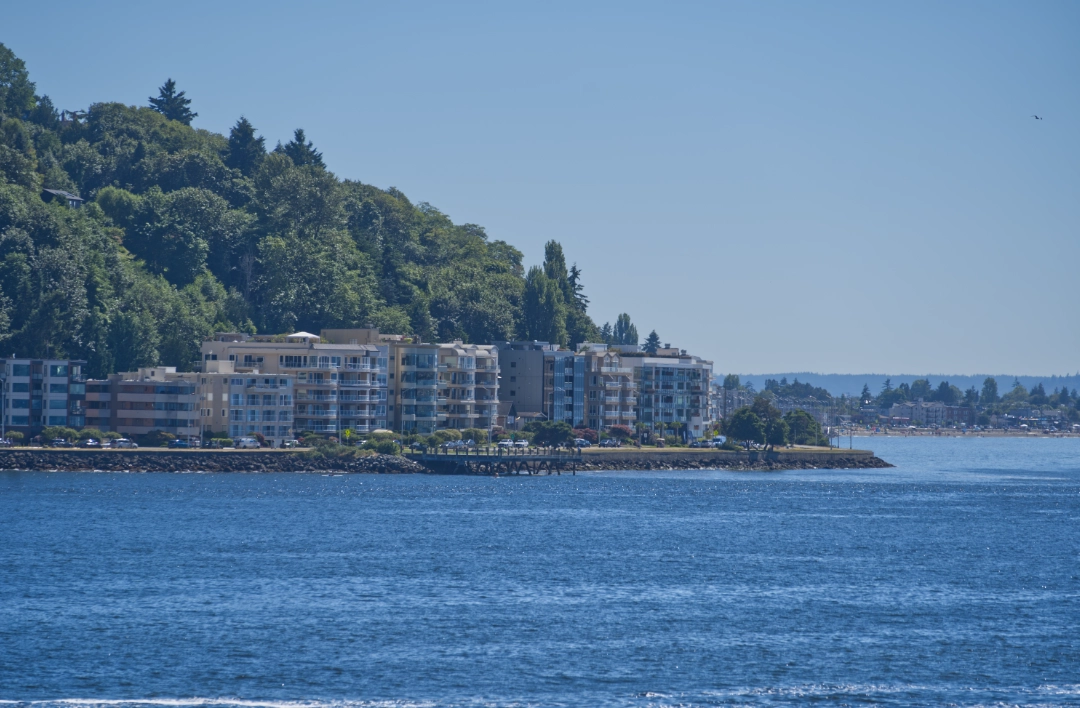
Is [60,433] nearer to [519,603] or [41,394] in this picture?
[41,394]

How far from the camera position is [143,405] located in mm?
145375

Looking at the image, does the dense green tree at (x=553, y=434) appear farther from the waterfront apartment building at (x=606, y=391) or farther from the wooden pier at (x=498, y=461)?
the waterfront apartment building at (x=606, y=391)

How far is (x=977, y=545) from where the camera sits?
306 feet

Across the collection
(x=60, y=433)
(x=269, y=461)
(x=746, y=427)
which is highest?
(x=746, y=427)

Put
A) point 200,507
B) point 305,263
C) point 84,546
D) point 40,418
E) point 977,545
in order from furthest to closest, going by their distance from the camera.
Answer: point 305,263 → point 40,418 → point 200,507 → point 977,545 → point 84,546

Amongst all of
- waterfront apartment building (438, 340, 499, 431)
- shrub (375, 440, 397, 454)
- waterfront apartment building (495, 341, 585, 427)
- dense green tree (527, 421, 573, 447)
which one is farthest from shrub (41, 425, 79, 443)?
waterfront apartment building (495, 341, 585, 427)

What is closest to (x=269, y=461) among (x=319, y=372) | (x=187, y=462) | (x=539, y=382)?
(x=187, y=462)

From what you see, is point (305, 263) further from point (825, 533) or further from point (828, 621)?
point (828, 621)

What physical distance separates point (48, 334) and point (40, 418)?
11005 mm

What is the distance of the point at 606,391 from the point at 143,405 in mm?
64257

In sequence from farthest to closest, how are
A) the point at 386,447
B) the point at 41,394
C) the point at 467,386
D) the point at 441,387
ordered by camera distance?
the point at 467,386, the point at 441,387, the point at 386,447, the point at 41,394

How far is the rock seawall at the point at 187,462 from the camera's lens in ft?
436

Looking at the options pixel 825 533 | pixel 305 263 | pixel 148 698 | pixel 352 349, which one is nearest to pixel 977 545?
pixel 825 533

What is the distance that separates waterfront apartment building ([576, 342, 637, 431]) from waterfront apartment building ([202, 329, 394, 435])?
3591cm
